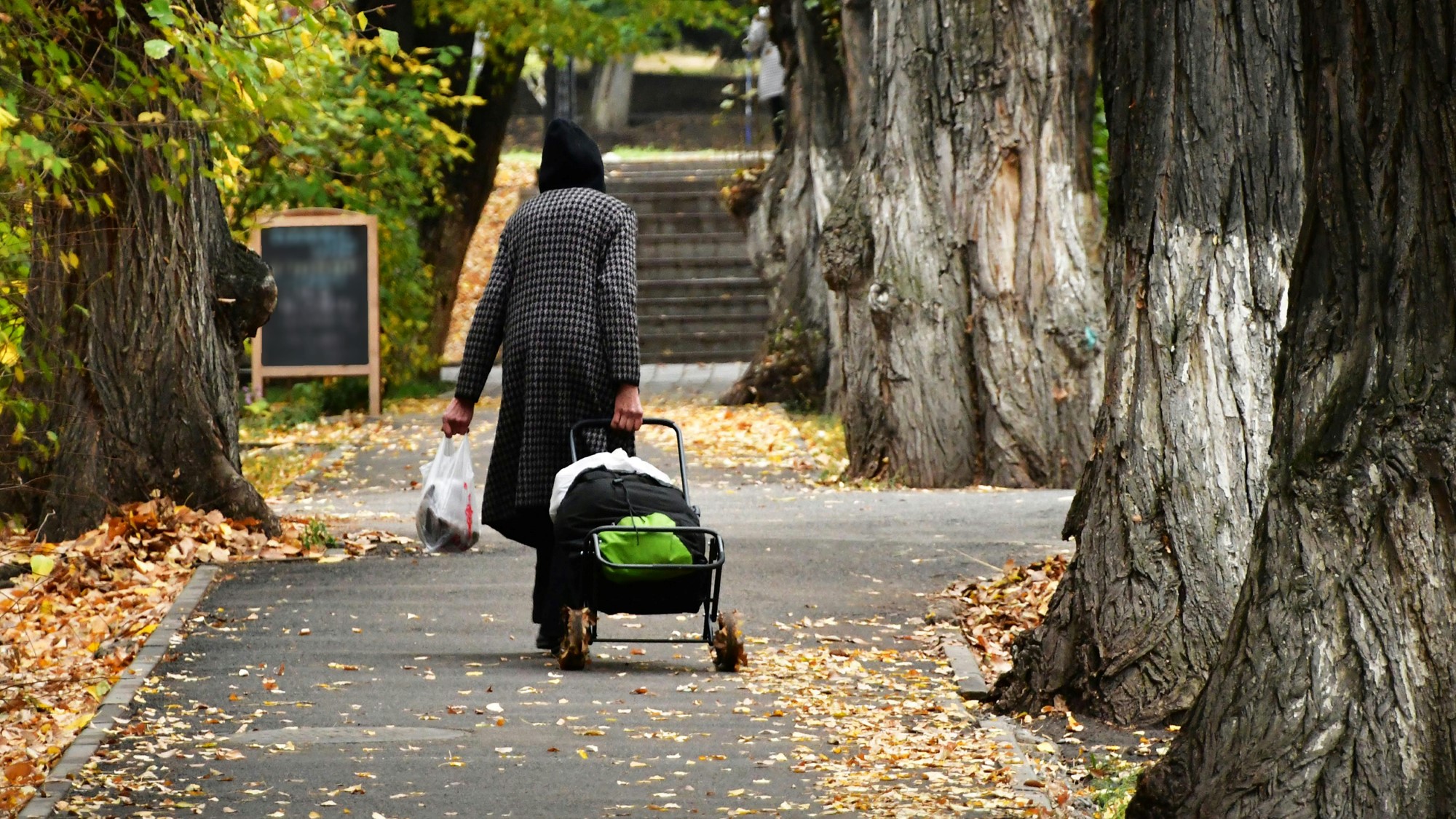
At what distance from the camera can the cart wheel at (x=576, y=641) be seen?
7277mm

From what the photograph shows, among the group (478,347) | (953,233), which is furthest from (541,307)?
(953,233)

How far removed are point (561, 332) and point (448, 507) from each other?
1.16 meters

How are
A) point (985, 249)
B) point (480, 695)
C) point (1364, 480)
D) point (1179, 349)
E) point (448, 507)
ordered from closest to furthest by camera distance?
point (1364, 480)
point (1179, 349)
point (480, 695)
point (448, 507)
point (985, 249)

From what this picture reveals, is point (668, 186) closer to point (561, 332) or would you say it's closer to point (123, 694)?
point (561, 332)

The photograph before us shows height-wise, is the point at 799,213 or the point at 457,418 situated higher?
the point at 799,213

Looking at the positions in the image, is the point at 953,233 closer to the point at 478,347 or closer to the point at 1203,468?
the point at 478,347

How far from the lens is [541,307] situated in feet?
25.3

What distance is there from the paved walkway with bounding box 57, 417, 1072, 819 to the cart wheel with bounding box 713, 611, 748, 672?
0.20ft

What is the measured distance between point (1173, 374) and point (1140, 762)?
1.27 metres

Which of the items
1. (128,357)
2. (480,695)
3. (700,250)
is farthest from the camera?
(700,250)

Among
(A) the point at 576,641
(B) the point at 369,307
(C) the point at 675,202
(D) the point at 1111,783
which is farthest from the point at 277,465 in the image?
(C) the point at 675,202

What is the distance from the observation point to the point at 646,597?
24.0 feet

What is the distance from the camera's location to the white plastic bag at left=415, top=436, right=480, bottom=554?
8414 millimetres

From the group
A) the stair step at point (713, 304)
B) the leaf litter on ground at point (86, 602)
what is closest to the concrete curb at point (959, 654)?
the leaf litter on ground at point (86, 602)
